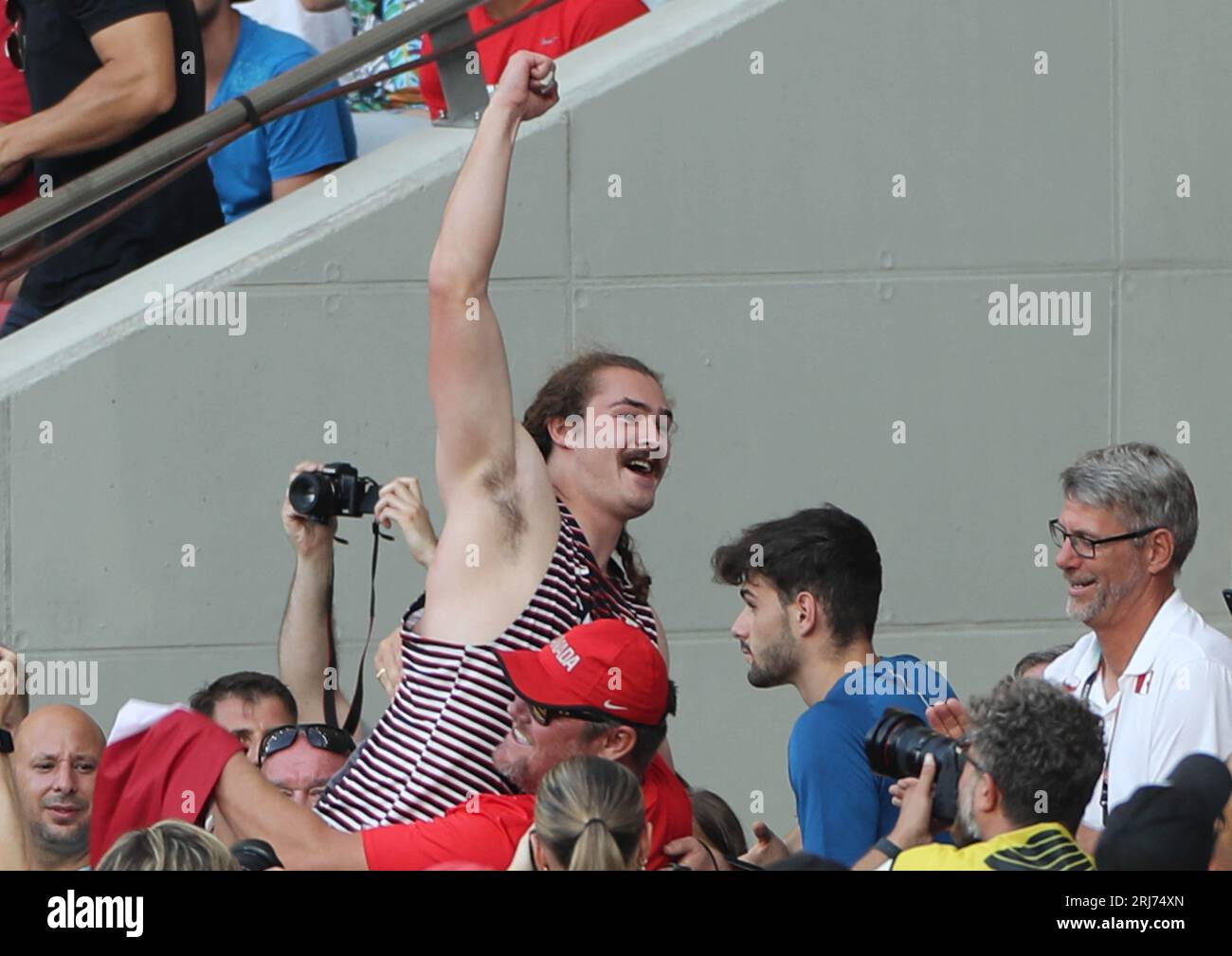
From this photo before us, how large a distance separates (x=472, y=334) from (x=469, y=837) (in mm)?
812

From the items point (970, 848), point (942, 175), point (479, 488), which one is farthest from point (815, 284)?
point (970, 848)

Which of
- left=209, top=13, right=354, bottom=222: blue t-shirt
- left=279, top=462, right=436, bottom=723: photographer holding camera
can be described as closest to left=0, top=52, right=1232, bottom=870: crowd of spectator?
left=279, top=462, right=436, bottom=723: photographer holding camera

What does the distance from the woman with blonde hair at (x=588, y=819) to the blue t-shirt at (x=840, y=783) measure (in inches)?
28.1

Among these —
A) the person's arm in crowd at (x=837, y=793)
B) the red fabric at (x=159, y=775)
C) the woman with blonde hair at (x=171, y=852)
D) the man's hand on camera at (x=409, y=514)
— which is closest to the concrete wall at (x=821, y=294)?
the man's hand on camera at (x=409, y=514)

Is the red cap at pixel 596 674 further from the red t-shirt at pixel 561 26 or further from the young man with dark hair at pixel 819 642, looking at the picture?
the red t-shirt at pixel 561 26

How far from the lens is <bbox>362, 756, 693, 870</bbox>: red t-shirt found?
10.4ft

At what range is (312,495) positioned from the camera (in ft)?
14.2

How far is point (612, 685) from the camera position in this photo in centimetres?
325

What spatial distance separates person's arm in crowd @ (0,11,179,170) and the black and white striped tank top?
2.10 meters

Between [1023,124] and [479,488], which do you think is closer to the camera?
[479,488]

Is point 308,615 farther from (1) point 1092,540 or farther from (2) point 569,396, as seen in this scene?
(1) point 1092,540

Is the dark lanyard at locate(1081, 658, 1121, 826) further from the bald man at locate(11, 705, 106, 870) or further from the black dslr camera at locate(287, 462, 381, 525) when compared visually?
the bald man at locate(11, 705, 106, 870)
